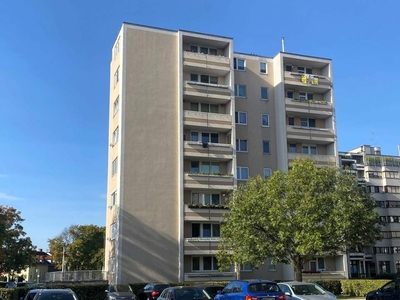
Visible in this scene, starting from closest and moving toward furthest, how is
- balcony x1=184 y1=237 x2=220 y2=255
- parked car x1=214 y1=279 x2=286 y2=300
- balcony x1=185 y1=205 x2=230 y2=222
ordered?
parked car x1=214 y1=279 x2=286 y2=300, balcony x1=184 y1=237 x2=220 y2=255, balcony x1=185 y1=205 x2=230 y2=222

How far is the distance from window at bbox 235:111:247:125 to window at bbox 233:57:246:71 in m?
4.81

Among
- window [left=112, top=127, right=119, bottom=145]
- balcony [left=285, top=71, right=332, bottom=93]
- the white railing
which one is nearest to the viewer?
the white railing

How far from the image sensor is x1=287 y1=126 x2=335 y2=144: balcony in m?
48.6

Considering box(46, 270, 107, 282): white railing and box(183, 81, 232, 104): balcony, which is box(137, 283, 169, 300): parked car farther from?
box(183, 81, 232, 104): balcony

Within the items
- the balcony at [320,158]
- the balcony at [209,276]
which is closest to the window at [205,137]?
the balcony at [320,158]

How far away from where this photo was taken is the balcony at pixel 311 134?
48.6 m

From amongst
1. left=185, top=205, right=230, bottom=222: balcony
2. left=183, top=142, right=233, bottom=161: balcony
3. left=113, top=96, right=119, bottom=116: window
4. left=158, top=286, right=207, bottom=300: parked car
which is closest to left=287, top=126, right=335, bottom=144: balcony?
left=183, top=142, right=233, bottom=161: balcony

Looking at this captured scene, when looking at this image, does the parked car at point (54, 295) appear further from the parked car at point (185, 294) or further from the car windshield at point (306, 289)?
the car windshield at point (306, 289)

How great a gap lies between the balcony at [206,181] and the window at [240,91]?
9567 mm

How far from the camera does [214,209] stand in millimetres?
43250

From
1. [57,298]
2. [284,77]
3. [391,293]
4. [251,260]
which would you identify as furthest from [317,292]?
[284,77]

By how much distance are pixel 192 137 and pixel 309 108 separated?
13.0m

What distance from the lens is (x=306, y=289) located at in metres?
21.0

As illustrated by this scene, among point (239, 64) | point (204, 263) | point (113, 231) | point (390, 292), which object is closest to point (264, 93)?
point (239, 64)
